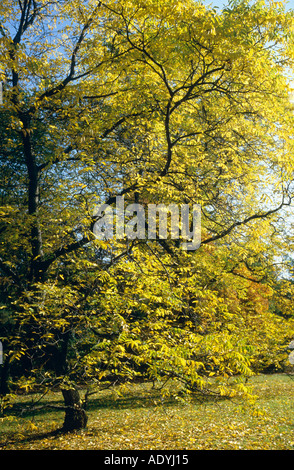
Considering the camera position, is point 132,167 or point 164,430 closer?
point 132,167

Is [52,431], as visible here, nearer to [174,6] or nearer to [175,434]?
[175,434]

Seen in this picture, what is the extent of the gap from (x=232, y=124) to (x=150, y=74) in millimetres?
1961

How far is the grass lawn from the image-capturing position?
7469mm

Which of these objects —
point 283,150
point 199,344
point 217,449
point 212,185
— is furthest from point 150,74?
point 217,449

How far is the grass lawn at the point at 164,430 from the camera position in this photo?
7.47m

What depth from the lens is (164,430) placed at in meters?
9.03

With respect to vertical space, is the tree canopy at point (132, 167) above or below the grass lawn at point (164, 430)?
above

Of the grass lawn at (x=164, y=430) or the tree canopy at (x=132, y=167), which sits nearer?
the tree canopy at (x=132, y=167)

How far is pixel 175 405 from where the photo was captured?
41.8 ft

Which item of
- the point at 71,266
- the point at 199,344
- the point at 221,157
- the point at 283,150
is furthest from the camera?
the point at 221,157

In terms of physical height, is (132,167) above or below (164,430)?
above

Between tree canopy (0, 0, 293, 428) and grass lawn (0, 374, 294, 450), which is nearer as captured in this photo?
tree canopy (0, 0, 293, 428)

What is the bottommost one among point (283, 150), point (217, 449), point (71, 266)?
point (217, 449)

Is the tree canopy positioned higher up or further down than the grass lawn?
higher up
